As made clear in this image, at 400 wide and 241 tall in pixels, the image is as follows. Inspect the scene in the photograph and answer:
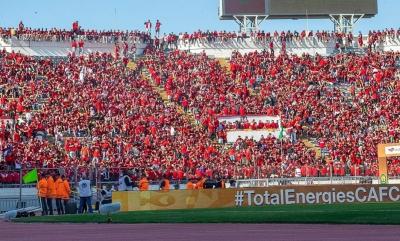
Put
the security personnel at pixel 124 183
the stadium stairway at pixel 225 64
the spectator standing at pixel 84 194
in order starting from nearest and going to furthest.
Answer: the spectator standing at pixel 84 194
the security personnel at pixel 124 183
the stadium stairway at pixel 225 64

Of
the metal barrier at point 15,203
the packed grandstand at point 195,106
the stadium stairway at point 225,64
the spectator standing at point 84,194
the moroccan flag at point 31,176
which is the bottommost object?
the metal barrier at point 15,203

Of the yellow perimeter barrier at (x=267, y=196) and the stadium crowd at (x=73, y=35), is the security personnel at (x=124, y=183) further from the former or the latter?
the stadium crowd at (x=73, y=35)

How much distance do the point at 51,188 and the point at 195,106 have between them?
24.0 meters

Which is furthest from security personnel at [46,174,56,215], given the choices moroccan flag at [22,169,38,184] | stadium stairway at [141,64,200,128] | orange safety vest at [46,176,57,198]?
stadium stairway at [141,64,200,128]

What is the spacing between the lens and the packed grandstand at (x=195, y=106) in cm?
4878

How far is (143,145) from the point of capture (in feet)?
171

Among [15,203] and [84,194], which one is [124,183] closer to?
[84,194]

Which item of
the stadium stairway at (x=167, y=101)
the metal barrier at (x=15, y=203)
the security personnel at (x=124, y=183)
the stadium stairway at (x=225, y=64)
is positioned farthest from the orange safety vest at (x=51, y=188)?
the stadium stairway at (x=225, y=64)

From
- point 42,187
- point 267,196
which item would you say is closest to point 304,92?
point 267,196

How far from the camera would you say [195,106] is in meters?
59.0

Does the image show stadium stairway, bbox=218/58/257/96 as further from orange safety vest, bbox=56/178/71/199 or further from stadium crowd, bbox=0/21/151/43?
orange safety vest, bbox=56/178/71/199

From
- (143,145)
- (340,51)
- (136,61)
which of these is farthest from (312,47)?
(143,145)

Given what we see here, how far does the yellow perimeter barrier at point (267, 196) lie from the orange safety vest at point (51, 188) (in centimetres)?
330

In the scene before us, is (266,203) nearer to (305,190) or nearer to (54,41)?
(305,190)
